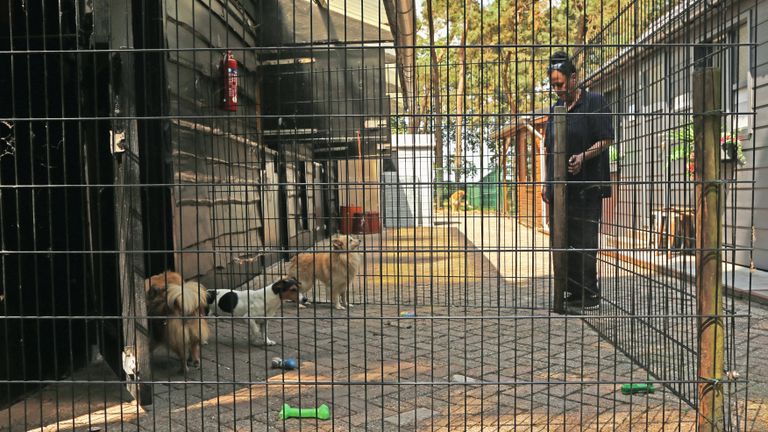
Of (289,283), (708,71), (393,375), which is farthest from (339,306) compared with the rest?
(708,71)

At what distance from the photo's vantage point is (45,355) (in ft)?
13.5

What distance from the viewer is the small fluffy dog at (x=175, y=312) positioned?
4.25 m

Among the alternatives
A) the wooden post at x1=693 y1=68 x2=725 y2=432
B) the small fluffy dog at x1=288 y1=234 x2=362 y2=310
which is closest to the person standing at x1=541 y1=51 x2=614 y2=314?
the wooden post at x1=693 y1=68 x2=725 y2=432

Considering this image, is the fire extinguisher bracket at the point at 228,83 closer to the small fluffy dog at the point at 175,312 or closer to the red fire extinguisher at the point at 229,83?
the red fire extinguisher at the point at 229,83

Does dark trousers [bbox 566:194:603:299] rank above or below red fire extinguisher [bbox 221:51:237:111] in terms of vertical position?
below

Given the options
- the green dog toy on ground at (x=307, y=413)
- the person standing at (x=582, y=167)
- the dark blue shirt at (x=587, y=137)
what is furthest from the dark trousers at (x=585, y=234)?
the green dog toy on ground at (x=307, y=413)

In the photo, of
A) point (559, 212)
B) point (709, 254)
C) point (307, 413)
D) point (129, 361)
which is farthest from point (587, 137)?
point (129, 361)

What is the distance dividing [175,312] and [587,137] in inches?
165

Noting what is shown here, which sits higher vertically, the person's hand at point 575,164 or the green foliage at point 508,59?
the green foliage at point 508,59

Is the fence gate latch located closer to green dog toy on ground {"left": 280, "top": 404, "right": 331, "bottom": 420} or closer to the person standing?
green dog toy on ground {"left": 280, "top": 404, "right": 331, "bottom": 420}

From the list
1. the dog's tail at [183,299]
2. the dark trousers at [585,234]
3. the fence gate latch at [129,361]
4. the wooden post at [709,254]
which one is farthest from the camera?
the dark trousers at [585,234]

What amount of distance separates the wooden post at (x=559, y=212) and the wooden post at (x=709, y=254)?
268 cm

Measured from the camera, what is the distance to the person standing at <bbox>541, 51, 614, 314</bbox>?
213 inches

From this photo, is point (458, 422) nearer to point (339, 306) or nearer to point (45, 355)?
point (45, 355)
